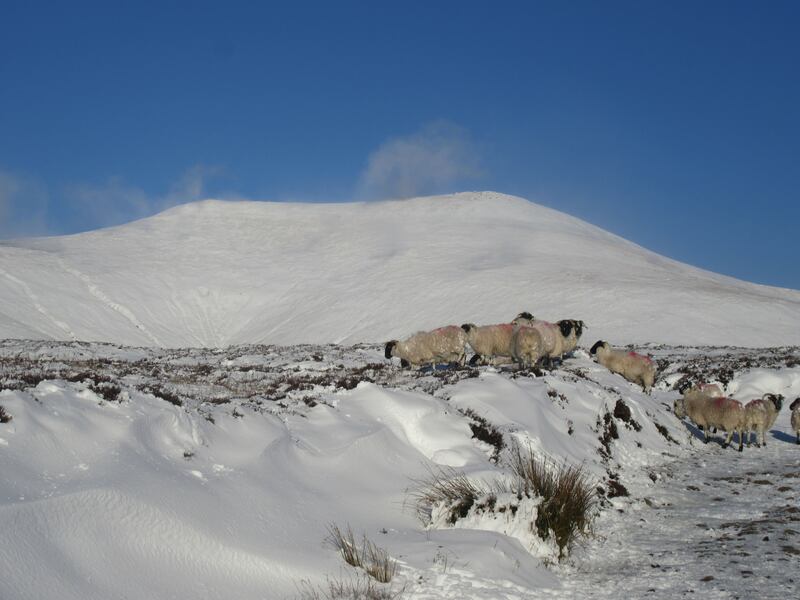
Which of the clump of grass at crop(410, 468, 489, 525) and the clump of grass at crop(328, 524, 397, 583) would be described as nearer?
the clump of grass at crop(328, 524, 397, 583)

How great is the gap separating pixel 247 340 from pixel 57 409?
217 feet

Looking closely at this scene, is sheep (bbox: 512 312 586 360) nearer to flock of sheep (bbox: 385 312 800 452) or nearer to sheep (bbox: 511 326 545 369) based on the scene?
flock of sheep (bbox: 385 312 800 452)

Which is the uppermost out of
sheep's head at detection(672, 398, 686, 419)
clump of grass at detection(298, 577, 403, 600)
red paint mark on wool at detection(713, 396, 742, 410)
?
red paint mark on wool at detection(713, 396, 742, 410)

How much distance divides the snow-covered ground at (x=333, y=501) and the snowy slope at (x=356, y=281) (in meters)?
39.4

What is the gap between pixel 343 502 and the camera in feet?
29.7

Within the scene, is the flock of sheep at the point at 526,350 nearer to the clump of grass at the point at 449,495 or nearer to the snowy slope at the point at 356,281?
the clump of grass at the point at 449,495

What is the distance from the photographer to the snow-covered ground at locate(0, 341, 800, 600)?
252 inches

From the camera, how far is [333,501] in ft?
29.5

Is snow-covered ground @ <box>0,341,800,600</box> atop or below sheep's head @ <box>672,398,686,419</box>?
below

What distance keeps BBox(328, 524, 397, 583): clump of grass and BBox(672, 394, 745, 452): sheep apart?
12.7 m

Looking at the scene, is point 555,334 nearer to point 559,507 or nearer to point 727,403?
point 727,403

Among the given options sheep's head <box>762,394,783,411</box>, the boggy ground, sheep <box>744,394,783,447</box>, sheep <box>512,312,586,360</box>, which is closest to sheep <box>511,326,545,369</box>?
sheep <box>512,312,586,360</box>

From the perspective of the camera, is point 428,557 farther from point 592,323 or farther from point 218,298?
point 218,298

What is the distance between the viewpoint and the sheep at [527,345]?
20.7 metres
